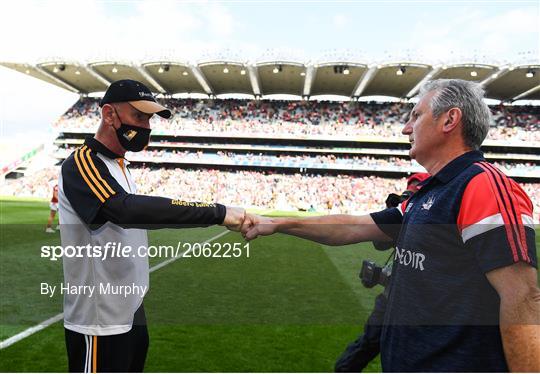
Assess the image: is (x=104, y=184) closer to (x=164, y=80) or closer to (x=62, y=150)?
(x=164, y=80)

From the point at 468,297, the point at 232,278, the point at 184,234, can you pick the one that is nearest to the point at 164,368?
the point at 468,297

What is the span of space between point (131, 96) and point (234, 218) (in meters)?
1.06

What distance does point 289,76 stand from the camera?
48.0 m

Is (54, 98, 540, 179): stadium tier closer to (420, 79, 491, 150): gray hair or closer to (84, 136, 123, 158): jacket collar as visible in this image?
(84, 136, 123, 158): jacket collar

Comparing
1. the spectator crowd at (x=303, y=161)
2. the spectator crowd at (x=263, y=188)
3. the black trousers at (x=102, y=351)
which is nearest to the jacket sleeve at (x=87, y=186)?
the black trousers at (x=102, y=351)

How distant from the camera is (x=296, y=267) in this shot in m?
10.6

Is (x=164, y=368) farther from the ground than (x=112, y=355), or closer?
closer

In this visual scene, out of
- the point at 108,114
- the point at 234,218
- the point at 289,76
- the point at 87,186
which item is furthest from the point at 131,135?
the point at 289,76

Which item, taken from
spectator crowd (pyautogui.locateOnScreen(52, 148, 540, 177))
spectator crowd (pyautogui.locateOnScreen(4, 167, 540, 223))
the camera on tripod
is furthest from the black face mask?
spectator crowd (pyautogui.locateOnScreen(52, 148, 540, 177))

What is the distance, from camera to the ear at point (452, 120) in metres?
1.87

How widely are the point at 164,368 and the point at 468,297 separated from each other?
3.82 metres

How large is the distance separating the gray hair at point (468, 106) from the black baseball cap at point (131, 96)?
1.76m

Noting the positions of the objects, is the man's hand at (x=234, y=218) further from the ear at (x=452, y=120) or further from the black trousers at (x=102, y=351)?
the ear at (x=452, y=120)

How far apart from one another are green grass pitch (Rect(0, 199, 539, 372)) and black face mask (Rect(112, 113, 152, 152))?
2.75 m
